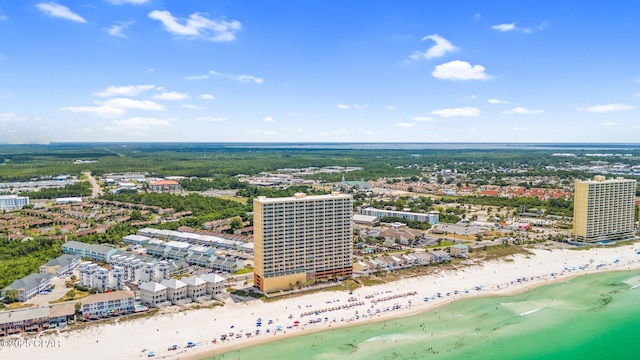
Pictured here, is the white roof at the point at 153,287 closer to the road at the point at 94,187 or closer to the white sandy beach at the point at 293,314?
the white sandy beach at the point at 293,314

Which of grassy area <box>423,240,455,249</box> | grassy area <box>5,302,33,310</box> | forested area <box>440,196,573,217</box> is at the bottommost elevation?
grassy area <box>5,302,33,310</box>

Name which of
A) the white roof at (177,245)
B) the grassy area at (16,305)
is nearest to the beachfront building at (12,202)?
the white roof at (177,245)

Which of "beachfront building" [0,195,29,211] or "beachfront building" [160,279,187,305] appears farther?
"beachfront building" [0,195,29,211]

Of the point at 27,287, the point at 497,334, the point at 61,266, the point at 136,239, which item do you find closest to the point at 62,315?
the point at 27,287

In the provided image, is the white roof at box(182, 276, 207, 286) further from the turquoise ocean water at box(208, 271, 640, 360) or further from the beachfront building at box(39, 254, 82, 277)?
the beachfront building at box(39, 254, 82, 277)

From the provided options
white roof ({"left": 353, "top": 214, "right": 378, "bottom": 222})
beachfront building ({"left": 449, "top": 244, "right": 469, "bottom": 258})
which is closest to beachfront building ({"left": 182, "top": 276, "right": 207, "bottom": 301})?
beachfront building ({"left": 449, "top": 244, "right": 469, "bottom": 258})

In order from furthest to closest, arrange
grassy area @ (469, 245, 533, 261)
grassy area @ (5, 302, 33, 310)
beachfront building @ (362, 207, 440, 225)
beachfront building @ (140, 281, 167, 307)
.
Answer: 1. beachfront building @ (362, 207, 440, 225)
2. grassy area @ (469, 245, 533, 261)
3. beachfront building @ (140, 281, 167, 307)
4. grassy area @ (5, 302, 33, 310)
